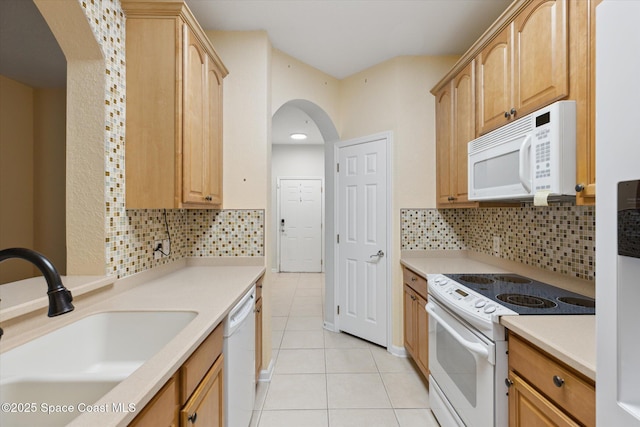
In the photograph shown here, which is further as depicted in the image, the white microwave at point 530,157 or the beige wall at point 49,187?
the beige wall at point 49,187

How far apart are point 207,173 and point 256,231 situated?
1.98ft

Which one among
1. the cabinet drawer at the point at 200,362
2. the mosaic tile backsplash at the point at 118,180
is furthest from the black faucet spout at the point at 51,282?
the mosaic tile backsplash at the point at 118,180

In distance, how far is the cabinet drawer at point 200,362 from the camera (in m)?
0.95

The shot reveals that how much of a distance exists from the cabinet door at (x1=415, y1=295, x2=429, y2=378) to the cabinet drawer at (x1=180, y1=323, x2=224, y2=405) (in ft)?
4.95

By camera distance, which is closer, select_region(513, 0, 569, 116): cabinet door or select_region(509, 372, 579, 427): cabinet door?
select_region(509, 372, 579, 427): cabinet door

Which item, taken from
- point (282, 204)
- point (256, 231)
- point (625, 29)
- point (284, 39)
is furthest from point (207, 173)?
point (282, 204)

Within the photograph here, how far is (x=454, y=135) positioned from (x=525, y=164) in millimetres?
986

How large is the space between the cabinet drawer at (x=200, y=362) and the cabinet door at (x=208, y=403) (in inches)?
1.1

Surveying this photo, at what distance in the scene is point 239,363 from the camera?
4.93 feet

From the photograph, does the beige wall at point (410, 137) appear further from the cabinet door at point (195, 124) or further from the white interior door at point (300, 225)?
the white interior door at point (300, 225)

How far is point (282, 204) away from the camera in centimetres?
611

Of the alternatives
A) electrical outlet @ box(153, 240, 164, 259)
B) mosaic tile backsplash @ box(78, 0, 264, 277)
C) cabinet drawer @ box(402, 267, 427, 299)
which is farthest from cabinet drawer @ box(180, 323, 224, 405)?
cabinet drawer @ box(402, 267, 427, 299)

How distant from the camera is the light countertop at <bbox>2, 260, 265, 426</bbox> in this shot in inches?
27.2

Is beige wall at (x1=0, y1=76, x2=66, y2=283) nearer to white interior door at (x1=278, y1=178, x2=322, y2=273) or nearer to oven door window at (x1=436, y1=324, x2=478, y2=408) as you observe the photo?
oven door window at (x1=436, y1=324, x2=478, y2=408)
